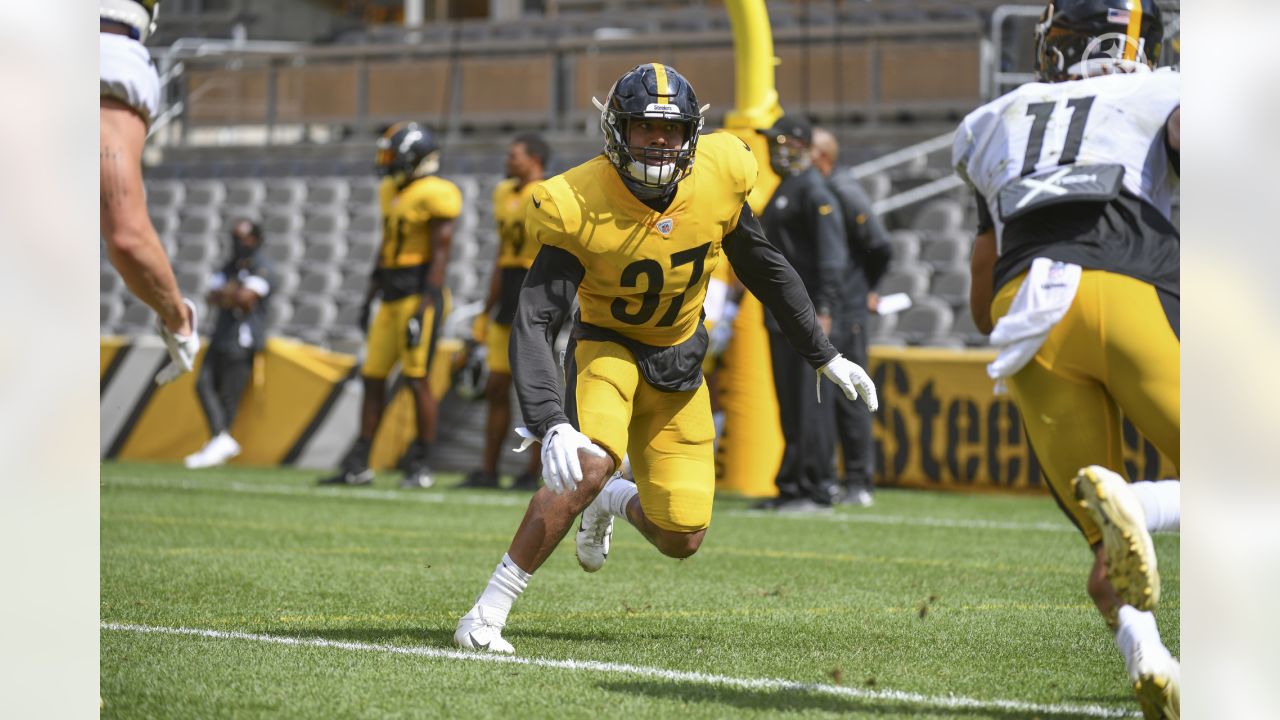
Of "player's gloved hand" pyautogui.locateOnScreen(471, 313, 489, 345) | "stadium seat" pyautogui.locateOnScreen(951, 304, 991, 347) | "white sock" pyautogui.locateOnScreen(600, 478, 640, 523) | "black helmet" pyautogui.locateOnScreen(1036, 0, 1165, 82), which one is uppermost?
"black helmet" pyautogui.locateOnScreen(1036, 0, 1165, 82)

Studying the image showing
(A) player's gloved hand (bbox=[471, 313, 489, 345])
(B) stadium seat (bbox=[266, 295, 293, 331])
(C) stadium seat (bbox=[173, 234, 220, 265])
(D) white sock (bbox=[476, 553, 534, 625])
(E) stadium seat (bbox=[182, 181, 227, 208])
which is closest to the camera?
(D) white sock (bbox=[476, 553, 534, 625])

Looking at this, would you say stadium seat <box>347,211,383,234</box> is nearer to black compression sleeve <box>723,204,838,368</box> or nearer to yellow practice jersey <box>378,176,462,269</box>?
yellow practice jersey <box>378,176,462,269</box>

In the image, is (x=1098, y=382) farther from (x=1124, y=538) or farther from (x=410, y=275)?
(x=410, y=275)

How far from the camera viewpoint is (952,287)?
43.0 ft

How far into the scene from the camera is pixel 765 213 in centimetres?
884

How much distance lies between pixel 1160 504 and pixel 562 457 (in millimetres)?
1394

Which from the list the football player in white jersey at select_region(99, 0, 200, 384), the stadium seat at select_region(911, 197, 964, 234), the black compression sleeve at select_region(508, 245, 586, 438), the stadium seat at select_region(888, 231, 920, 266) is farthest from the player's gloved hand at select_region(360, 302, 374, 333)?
the football player in white jersey at select_region(99, 0, 200, 384)

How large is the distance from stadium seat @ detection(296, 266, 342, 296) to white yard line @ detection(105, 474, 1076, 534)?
17.6 ft

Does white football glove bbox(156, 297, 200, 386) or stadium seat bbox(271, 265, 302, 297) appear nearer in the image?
white football glove bbox(156, 297, 200, 386)

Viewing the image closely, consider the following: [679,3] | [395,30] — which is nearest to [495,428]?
[679,3]

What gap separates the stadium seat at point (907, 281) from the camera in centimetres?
1322

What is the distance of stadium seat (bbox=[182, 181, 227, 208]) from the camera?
1784 centimetres

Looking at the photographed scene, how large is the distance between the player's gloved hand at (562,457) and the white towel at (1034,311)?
1021 mm

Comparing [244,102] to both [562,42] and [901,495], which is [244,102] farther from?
[901,495]
